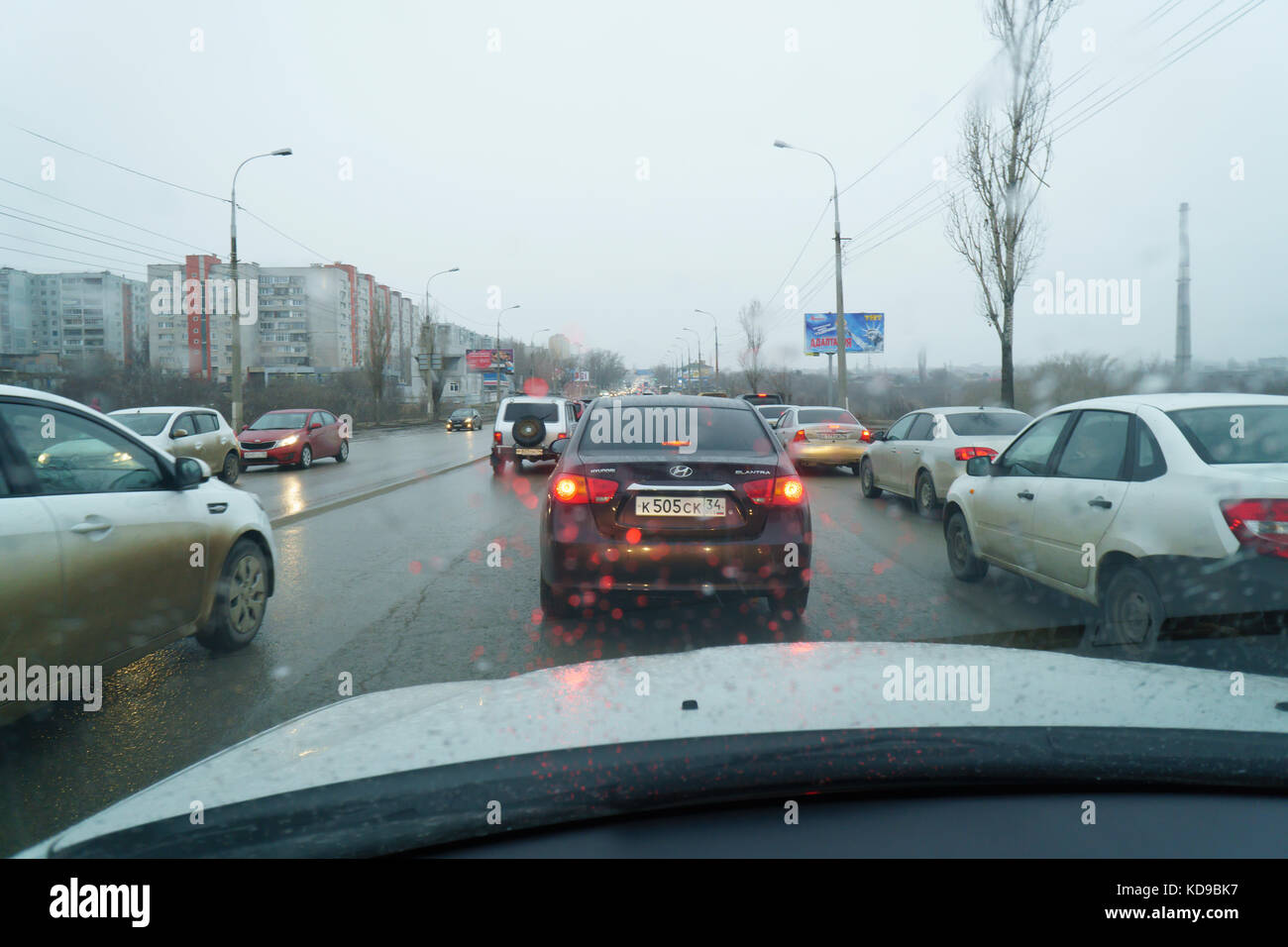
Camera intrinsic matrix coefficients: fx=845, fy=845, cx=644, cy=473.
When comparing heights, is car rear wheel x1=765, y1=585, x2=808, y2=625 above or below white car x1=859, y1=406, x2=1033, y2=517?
below

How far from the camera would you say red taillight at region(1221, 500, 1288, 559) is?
12.8ft

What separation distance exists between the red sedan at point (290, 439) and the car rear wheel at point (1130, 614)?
18.4m

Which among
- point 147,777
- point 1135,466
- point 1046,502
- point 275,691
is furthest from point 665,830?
point 1046,502

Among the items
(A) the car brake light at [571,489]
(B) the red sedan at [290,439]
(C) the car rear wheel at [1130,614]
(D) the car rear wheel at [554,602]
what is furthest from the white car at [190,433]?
(C) the car rear wheel at [1130,614]

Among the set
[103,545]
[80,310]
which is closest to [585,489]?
[103,545]

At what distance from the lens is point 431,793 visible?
1619 mm

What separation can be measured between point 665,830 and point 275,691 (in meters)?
3.21

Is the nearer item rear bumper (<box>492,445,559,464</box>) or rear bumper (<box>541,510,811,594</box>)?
rear bumper (<box>541,510,811,594</box>)

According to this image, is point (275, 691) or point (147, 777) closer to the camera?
point (147, 777)

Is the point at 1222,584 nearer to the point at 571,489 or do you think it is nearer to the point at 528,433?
the point at 571,489

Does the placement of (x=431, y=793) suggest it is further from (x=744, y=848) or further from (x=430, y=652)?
(x=430, y=652)

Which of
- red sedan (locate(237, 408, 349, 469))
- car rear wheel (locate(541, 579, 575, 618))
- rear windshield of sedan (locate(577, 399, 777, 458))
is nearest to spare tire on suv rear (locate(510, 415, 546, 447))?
red sedan (locate(237, 408, 349, 469))

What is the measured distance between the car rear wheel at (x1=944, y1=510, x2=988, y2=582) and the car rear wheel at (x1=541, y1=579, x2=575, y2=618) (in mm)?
3426

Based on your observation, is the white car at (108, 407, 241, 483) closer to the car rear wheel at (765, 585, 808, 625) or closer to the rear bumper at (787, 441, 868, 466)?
the rear bumper at (787, 441, 868, 466)
